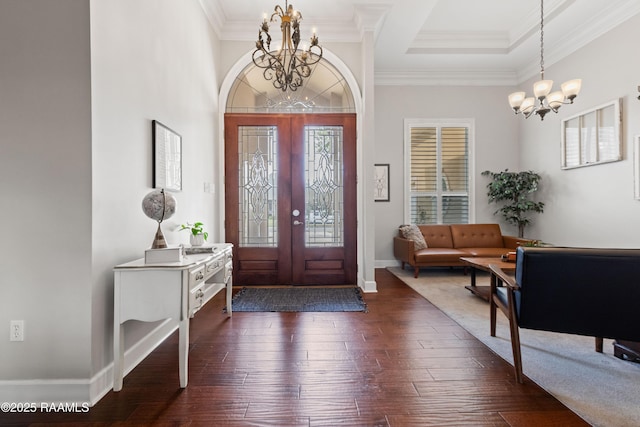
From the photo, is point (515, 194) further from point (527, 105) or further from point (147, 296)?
point (147, 296)

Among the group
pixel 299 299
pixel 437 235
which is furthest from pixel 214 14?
pixel 437 235

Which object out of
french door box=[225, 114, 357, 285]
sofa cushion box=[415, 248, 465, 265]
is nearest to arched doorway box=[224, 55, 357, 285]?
french door box=[225, 114, 357, 285]

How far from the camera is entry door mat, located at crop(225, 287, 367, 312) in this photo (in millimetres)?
3666

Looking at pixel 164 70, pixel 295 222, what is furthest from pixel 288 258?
pixel 164 70

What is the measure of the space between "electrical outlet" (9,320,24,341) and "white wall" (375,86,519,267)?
16.9ft

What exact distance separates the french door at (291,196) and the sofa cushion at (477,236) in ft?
7.64

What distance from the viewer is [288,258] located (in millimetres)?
4699

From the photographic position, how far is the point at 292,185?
467 cm

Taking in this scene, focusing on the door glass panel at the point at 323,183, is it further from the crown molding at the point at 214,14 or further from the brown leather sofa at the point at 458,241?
the crown molding at the point at 214,14

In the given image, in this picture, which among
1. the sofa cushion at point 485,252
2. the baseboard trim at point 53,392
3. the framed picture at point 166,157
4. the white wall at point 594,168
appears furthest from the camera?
the sofa cushion at point 485,252

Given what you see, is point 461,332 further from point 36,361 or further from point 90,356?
point 36,361

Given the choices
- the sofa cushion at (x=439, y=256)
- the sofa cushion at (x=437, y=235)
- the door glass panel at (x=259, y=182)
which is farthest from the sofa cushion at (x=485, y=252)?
the door glass panel at (x=259, y=182)

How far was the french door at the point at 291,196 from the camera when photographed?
4.68 metres

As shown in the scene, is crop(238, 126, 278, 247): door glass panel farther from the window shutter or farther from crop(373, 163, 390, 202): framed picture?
the window shutter
